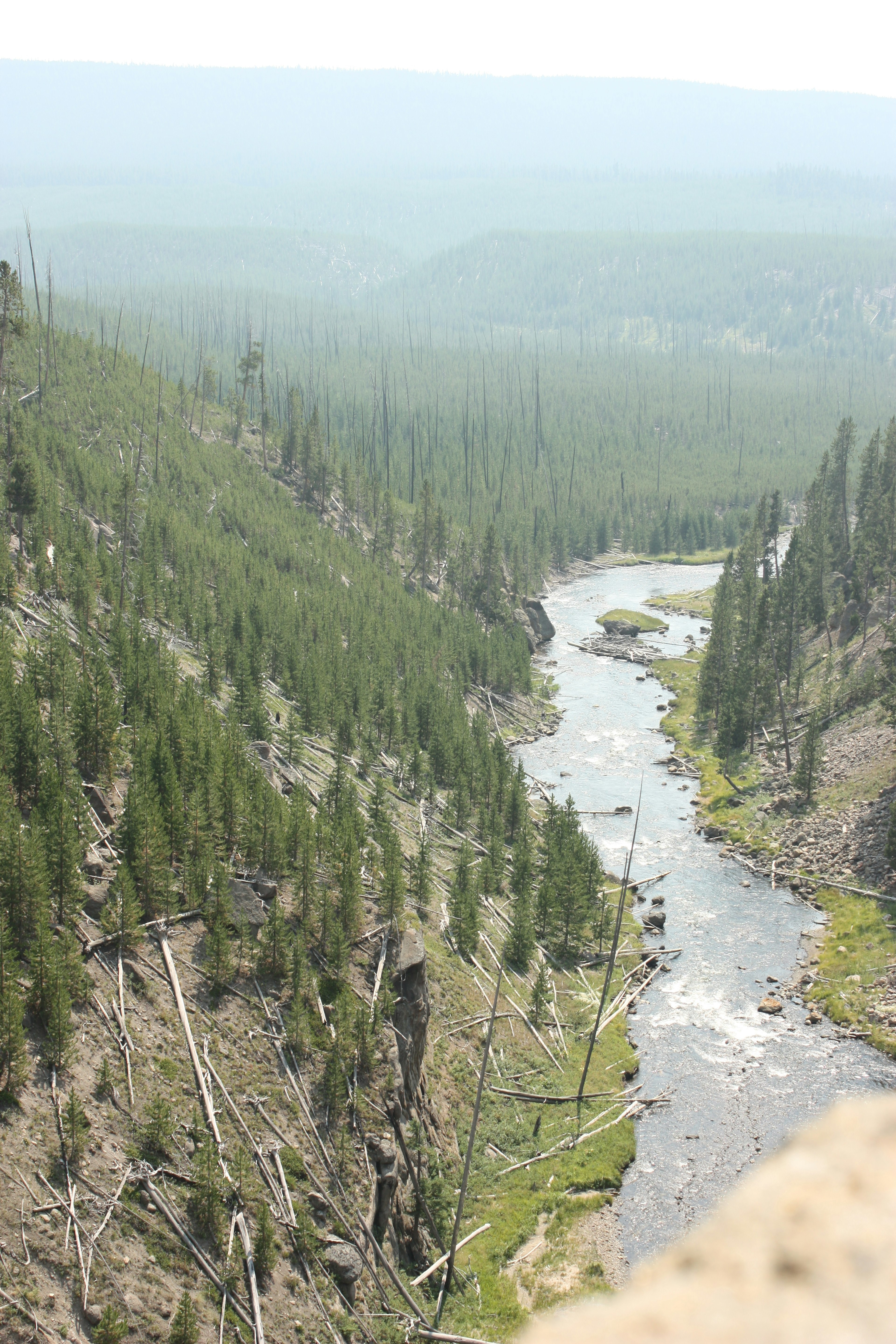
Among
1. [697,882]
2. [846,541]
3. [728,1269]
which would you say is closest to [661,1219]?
[697,882]

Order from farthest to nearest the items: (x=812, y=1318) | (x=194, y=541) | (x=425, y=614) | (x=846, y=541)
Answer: (x=846, y=541) → (x=425, y=614) → (x=194, y=541) → (x=812, y=1318)

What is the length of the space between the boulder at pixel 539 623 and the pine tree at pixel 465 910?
64805 millimetres

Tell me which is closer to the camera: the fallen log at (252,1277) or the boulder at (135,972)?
the fallen log at (252,1277)

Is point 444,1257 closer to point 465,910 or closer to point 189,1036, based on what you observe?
point 189,1036

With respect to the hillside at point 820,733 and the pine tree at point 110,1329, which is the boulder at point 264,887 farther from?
the hillside at point 820,733

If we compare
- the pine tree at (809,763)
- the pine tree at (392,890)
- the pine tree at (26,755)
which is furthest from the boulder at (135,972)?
the pine tree at (809,763)

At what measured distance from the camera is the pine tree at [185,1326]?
17812mm

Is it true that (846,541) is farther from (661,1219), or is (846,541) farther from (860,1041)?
(661,1219)

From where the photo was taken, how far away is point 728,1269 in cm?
154

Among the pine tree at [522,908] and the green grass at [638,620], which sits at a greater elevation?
the pine tree at [522,908]

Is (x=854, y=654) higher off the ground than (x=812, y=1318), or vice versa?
(x=812, y=1318)

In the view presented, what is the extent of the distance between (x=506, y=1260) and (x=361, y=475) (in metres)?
117

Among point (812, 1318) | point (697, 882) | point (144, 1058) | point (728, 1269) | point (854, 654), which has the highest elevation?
point (812, 1318)

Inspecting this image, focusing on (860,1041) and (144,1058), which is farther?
(860,1041)
